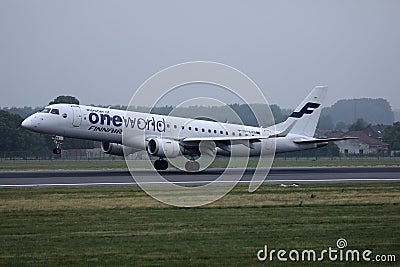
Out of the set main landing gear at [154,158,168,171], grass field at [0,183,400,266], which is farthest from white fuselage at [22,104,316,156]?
grass field at [0,183,400,266]

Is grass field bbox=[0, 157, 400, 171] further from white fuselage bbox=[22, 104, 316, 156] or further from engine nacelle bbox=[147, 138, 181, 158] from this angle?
engine nacelle bbox=[147, 138, 181, 158]

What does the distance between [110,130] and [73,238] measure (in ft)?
94.2

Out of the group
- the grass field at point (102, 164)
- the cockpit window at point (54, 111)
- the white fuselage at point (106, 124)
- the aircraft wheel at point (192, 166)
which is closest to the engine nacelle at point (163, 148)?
the white fuselage at point (106, 124)

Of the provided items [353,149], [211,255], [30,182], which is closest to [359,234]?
[211,255]

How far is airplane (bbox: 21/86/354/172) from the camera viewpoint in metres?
46.4

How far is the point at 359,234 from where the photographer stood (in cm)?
1891

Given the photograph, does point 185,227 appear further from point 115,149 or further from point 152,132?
point 115,149

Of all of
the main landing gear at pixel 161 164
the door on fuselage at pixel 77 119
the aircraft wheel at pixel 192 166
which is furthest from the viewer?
the main landing gear at pixel 161 164

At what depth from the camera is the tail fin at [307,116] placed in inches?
2234

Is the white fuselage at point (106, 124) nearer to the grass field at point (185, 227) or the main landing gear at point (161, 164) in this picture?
the main landing gear at point (161, 164)

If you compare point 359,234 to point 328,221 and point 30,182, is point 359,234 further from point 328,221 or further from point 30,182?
point 30,182

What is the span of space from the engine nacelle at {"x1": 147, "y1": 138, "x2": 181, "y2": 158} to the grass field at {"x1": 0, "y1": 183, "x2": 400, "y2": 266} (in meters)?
16.0

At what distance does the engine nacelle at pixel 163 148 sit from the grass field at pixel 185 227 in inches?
630

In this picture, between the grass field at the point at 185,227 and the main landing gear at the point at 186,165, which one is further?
the main landing gear at the point at 186,165
